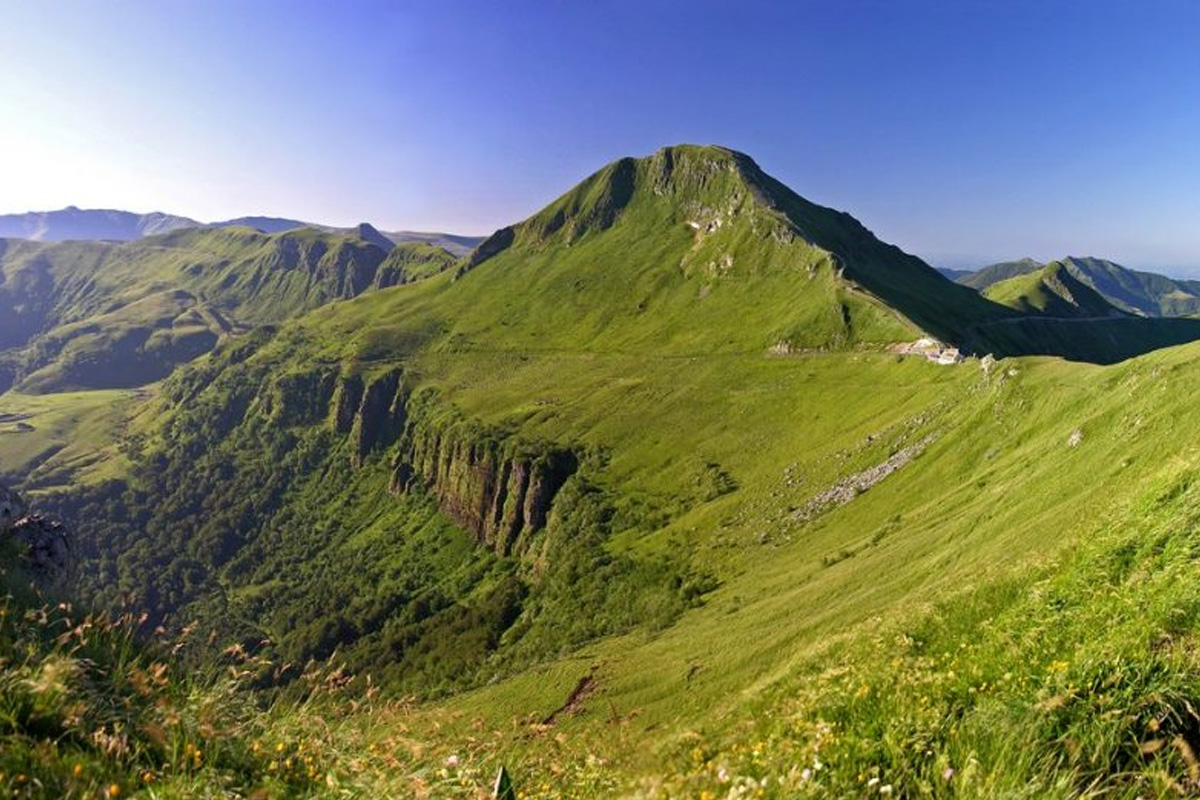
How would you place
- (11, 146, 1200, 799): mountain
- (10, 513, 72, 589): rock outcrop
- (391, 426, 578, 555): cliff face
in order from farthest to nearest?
1. (391, 426, 578, 555): cliff face
2. (10, 513, 72, 589): rock outcrop
3. (11, 146, 1200, 799): mountain

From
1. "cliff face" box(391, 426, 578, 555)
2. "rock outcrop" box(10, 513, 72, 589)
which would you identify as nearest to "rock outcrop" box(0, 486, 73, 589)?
"rock outcrop" box(10, 513, 72, 589)

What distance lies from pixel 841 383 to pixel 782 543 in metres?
56.6

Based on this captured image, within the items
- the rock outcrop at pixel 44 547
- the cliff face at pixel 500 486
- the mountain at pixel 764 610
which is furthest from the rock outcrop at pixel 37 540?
the cliff face at pixel 500 486

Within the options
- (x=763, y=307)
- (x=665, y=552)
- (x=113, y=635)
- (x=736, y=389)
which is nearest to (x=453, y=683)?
(x=665, y=552)

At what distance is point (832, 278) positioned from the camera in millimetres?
180375

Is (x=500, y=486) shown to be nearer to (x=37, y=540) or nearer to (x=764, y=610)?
(x=764, y=610)

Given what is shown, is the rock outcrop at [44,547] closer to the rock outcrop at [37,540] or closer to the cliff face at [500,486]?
the rock outcrop at [37,540]

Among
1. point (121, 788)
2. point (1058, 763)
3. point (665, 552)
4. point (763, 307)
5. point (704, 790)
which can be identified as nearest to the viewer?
point (121, 788)

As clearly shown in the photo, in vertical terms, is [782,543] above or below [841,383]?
below

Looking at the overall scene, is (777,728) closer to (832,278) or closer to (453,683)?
(453,683)

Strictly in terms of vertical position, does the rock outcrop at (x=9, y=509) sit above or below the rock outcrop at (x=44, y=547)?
above

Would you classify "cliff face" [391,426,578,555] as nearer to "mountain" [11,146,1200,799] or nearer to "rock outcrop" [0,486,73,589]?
→ "mountain" [11,146,1200,799]

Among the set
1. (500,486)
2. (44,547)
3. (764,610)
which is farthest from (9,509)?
(500,486)

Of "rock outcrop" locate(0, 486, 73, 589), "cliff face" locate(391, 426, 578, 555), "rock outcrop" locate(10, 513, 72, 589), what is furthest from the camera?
"cliff face" locate(391, 426, 578, 555)
